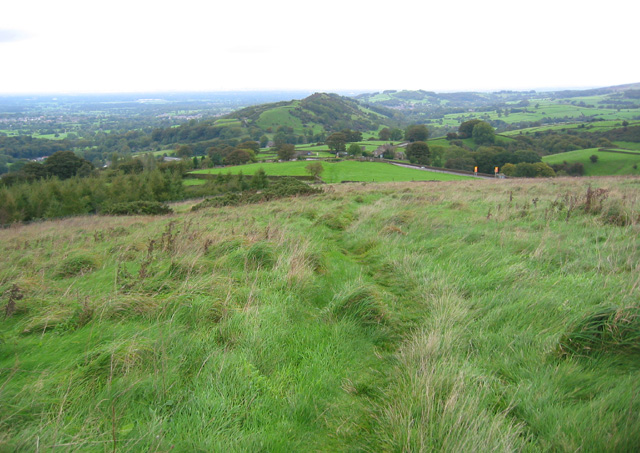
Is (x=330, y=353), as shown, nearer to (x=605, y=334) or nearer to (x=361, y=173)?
(x=605, y=334)

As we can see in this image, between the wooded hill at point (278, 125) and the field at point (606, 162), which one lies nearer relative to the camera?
the field at point (606, 162)

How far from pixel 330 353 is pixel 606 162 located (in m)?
83.0

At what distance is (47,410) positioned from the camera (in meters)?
2.40

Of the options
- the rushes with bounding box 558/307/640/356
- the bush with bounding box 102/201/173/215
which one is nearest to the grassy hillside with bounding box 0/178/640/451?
the rushes with bounding box 558/307/640/356

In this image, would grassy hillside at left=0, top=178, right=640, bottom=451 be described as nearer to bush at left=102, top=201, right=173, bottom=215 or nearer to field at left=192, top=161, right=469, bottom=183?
bush at left=102, top=201, right=173, bottom=215

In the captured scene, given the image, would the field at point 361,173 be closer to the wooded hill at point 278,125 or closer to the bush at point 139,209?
the bush at point 139,209

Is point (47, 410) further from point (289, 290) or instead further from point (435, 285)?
point (435, 285)

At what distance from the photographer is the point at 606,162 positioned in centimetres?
6353

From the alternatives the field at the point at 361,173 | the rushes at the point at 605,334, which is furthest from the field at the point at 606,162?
the rushes at the point at 605,334

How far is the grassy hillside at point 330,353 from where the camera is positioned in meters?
2.27

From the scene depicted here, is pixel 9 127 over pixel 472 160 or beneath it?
over

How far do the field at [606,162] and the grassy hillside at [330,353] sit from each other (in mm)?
73240

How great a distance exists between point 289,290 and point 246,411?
7.09 ft

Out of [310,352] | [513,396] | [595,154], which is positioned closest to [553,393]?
[513,396]
